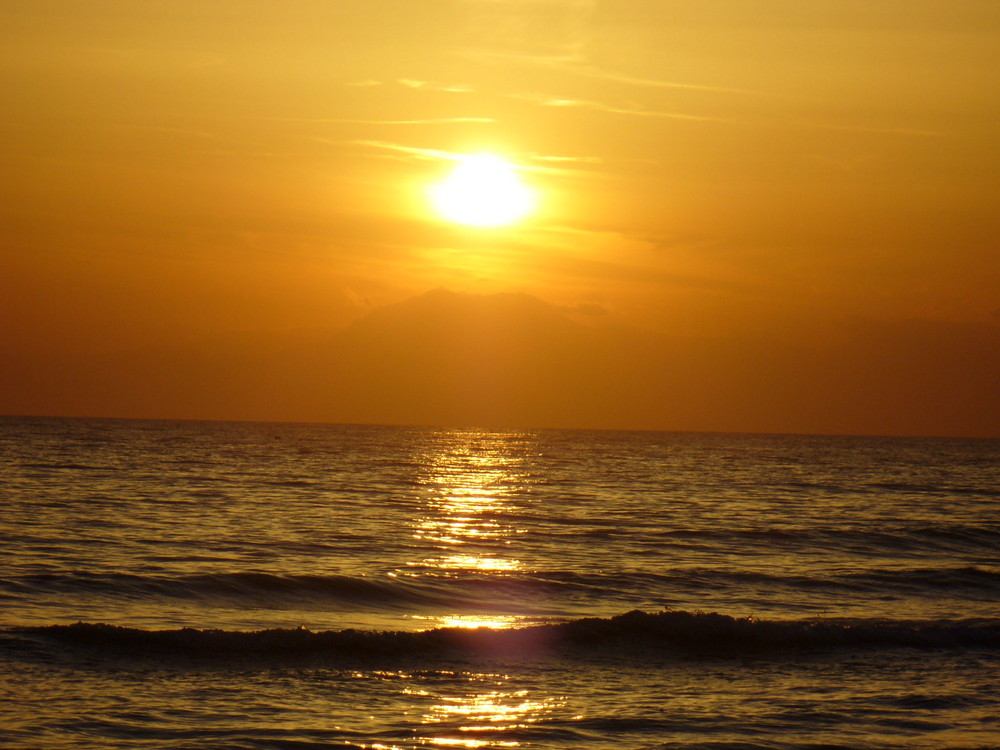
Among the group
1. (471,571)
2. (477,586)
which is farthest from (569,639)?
(471,571)

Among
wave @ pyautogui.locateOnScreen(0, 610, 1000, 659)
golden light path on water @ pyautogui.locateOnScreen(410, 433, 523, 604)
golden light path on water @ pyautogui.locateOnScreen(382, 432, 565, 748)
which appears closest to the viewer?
golden light path on water @ pyautogui.locateOnScreen(382, 432, 565, 748)

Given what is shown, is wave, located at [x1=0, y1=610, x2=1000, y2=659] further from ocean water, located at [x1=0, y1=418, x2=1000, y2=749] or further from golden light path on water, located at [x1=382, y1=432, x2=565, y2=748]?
golden light path on water, located at [x1=382, y1=432, x2=565, y2=748]

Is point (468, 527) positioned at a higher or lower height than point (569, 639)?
higher

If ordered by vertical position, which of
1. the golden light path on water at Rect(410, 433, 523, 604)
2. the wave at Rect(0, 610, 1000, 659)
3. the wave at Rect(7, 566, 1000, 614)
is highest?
the golden light path on water at Rect(410, 433, 523, 604)

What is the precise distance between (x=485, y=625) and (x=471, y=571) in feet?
20.5

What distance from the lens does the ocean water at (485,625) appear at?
38.5 ft

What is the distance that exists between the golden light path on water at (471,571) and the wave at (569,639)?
5.05 feet

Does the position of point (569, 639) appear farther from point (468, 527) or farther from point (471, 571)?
point (468, 527)

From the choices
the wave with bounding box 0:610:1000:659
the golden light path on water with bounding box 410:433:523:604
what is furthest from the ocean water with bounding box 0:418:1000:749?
the golden light path on water with bounding box 410:433:523:604

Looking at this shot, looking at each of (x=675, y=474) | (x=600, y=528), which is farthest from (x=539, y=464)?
(x=600, y=528)

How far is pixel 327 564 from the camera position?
24250mm

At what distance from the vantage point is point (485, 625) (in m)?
18.0

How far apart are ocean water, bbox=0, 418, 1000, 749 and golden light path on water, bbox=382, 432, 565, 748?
0.06 metres

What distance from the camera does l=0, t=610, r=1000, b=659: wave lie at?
50.4ft
